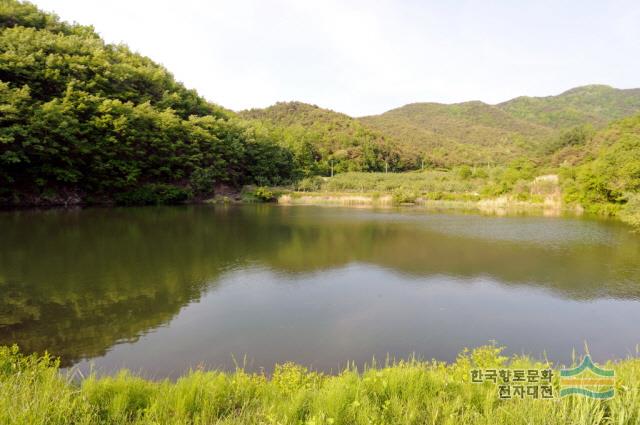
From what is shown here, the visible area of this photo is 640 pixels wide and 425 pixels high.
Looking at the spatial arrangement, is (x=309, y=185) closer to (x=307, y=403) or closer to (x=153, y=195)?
(x=153, y=195)

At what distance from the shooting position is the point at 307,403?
3.35 meters

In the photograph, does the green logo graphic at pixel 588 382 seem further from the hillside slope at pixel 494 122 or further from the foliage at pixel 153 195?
the hillside slope at pixel 494 122

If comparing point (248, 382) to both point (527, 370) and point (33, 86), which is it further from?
point (33, 86)

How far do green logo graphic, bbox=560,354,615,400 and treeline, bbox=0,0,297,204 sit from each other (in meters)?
28.2

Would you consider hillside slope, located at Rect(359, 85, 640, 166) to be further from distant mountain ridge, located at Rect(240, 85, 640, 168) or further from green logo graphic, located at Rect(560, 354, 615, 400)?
green logo graphic, located at Rect(560, 354, 615, 400)

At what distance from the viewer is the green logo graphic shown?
121 inches

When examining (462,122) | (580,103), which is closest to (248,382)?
(462,122)

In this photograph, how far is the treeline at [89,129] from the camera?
2523cm

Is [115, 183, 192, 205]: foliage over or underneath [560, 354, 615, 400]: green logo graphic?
over

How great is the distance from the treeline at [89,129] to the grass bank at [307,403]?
2561cm

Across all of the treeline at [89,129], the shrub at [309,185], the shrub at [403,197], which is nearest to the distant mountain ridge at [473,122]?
the shrub at [309,185]

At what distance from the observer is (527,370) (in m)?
3.61

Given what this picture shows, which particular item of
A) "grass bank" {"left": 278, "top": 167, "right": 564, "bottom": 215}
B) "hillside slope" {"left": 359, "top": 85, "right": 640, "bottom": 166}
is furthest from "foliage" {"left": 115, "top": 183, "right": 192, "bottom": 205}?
"hillside slope" {"left": 359, "top": 85, "right": 640, "bottom": 166}

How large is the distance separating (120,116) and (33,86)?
5668 mm
